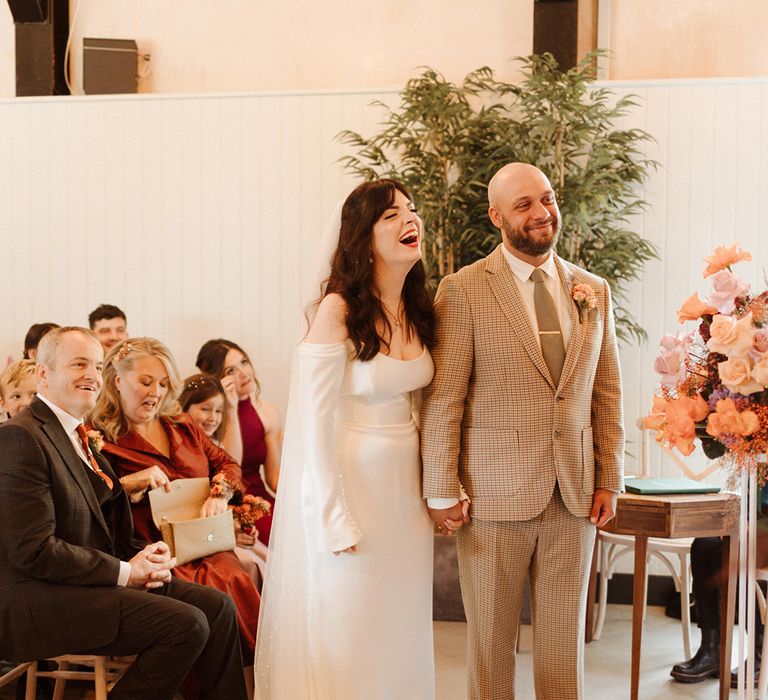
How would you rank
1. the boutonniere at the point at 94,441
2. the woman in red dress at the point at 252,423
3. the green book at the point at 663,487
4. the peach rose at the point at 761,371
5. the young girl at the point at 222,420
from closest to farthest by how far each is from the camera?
the peach rose at the point at 761,371
the boutonniere at the point at 94,441
the green book at the point at 663,487
the young girl at the point at 222,420
the woman in red dress at the point at 252,423

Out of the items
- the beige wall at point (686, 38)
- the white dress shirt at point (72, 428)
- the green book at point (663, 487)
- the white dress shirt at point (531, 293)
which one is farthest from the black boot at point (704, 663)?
the beige wall at point (686, 38)

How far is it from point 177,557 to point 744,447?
6.96 feet

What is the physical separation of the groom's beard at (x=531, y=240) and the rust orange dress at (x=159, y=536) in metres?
1.72

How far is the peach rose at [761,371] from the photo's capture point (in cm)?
276

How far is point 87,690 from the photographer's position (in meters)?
4.14

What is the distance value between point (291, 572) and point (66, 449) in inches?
33.2

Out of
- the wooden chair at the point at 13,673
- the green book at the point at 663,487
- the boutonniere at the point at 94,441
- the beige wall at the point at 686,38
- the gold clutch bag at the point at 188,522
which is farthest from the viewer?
the beige wall at the point at 686,38

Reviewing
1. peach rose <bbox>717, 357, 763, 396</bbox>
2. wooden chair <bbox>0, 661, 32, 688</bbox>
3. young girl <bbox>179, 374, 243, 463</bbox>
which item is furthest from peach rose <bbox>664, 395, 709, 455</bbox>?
young girl <bbox>179, 374, 243, 463</bbox>

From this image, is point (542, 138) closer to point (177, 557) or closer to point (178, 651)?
point (177, 557)

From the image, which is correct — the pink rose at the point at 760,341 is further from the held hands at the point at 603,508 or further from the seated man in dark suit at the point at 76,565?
the seated man in dark suit at the point at 76,565

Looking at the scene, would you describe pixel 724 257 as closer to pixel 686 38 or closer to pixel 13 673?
pixel 13 673

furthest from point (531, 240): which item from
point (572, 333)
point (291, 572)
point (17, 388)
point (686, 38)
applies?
point (686, 38)

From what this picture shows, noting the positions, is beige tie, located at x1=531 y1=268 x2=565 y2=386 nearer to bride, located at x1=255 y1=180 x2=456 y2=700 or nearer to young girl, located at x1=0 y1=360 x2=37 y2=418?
bride, located at x1=255 y1=180 x2=456 y2=700

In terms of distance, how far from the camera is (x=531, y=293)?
318 centimetres
